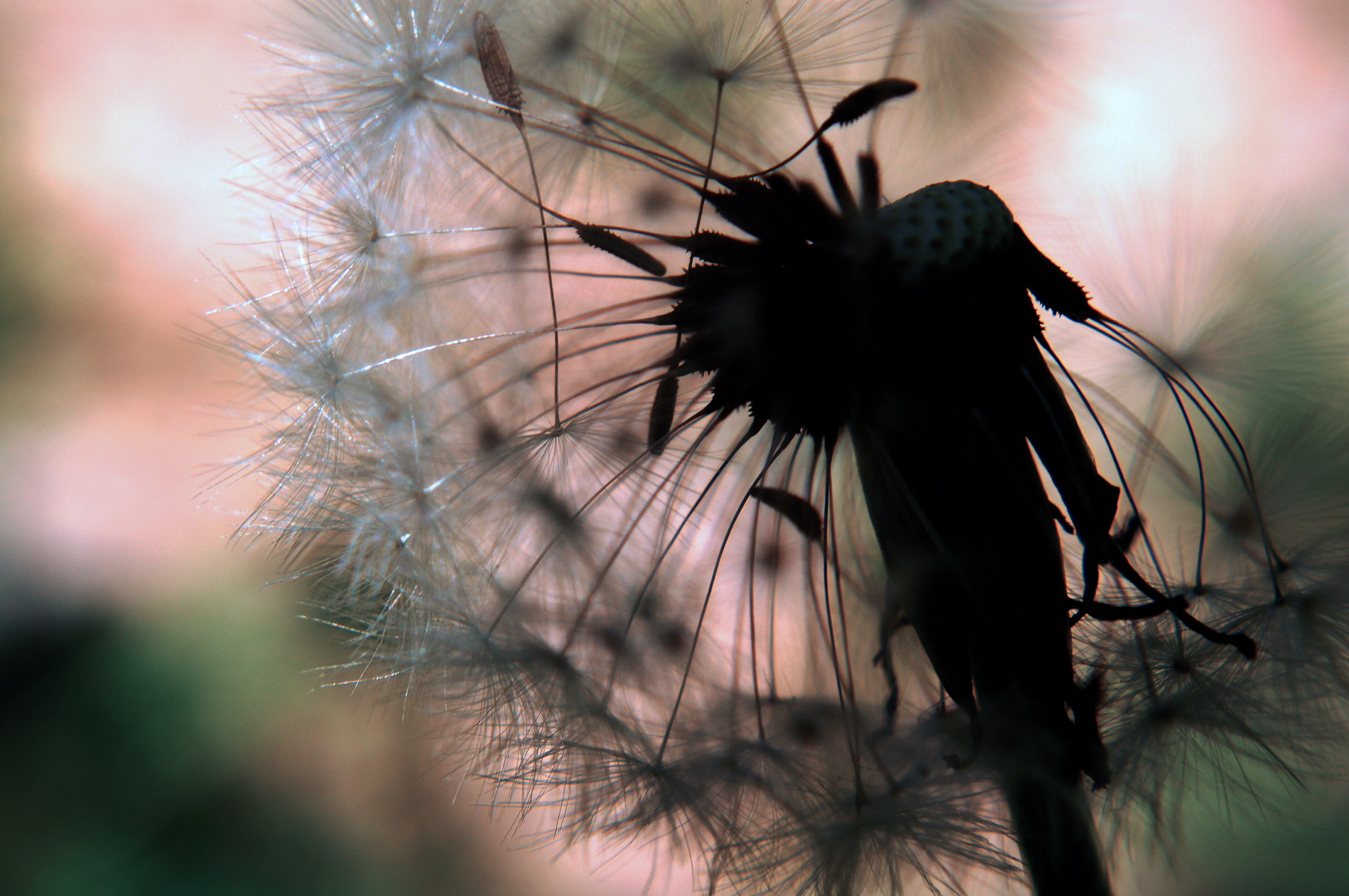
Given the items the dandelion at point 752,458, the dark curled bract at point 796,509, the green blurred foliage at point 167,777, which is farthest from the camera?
the green blurred foliage at point 167,777

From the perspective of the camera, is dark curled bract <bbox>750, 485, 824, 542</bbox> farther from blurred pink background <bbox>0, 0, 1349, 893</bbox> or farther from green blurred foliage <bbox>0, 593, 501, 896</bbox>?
green blurred foliage <bbox>0, 593, 501, 896</bbox>

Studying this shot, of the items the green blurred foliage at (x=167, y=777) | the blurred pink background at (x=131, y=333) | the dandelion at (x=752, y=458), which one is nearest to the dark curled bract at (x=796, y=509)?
the dandelion at (x=752, y=458)

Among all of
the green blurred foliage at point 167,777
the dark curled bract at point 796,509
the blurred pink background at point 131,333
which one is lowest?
the green blurred foliage at point 167,777

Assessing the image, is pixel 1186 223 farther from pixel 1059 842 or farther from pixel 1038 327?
pixel 1059 842

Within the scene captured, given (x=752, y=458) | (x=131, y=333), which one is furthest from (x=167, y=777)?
(x=752, y=458)

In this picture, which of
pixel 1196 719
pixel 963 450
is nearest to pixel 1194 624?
pixel 1196 719

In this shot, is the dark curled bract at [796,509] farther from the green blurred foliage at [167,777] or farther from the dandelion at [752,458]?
Result: the green blurred foliage at [167,777]

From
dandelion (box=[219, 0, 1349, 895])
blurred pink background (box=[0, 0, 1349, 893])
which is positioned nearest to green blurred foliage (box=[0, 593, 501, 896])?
blurred pink background (box=[0, 0, 1349, 893])

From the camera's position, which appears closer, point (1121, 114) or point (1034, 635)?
point (1034, 635)

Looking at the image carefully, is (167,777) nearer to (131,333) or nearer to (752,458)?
(131,333)
